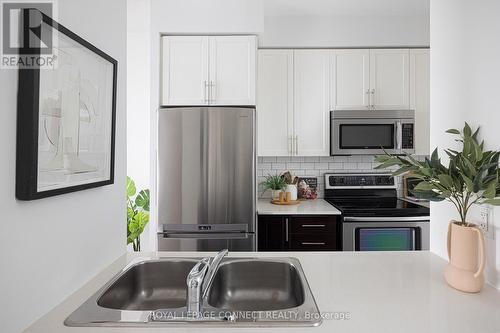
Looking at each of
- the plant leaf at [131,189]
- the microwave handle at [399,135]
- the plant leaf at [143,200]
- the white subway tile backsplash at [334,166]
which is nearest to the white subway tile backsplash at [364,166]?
the white subway tile backsplash at [334,166]

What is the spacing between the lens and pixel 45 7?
903 millimetres

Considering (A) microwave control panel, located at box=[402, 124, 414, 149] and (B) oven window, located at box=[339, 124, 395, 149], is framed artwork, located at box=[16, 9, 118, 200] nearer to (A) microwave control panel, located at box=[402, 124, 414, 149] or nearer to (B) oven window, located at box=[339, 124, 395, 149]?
(B) oven window, located at box=[339, 124, 395, 149]

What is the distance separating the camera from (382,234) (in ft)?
9.02

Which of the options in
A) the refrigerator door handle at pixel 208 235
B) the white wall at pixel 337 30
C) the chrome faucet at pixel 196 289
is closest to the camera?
the chrome faucet at pixel 196 289

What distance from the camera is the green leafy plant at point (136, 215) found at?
3.19 metres

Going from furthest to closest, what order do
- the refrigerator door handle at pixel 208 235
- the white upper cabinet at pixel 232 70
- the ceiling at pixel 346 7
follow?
the ceiling at pixel 346 7, the white upper cabinet at pixel 232 70, the refrigerator door handle at pixel 208 235

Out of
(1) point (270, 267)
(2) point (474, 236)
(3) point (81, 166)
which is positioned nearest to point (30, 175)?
(3) point (81, 166)

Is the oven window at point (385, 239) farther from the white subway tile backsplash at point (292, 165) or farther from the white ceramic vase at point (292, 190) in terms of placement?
the white subway tile backsplash at point (292, 165)

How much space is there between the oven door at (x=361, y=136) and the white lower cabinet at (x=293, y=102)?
102 millimetres

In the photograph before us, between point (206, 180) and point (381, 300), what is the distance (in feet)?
5.61

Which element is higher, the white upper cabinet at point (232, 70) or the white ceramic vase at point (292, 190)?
the white upper cabinet at point (232, 70)

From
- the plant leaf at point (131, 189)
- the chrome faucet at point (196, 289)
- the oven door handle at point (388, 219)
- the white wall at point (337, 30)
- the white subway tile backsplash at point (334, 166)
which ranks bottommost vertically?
the oven door handle at point (388, 219)

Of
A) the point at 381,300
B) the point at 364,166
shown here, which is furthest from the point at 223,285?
the point at 364,166

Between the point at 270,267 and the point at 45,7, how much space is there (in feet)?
3.91
